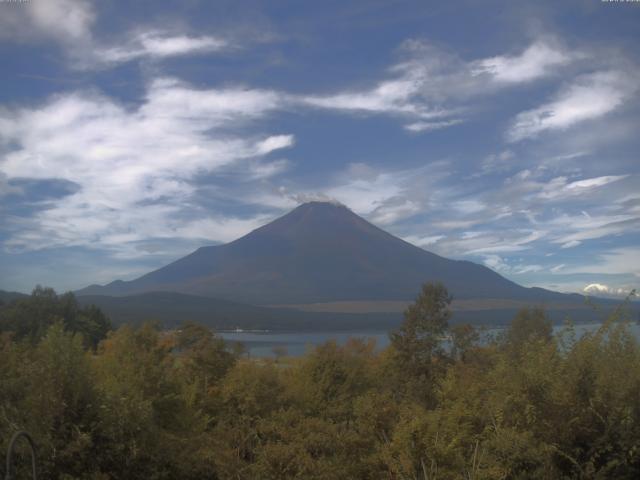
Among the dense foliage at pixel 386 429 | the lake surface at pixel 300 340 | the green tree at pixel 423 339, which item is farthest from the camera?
the green tree at pixel 423 339

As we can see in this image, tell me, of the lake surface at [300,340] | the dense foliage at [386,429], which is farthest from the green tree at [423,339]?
the dense foliage at [386,429]

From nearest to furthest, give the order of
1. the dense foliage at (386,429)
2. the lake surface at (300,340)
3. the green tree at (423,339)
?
the dense foliage at (386,429) < the lake surface at (300,340) < the green tree at (423,339)

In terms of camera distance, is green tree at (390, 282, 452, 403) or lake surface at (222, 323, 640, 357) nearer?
lake surface at (222, 323, 640, 357)

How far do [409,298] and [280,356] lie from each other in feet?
578

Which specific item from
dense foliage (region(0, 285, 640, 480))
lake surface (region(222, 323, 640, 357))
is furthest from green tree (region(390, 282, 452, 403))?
dense foliage (region(0, 285, 640, 480))

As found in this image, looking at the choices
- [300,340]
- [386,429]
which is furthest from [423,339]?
[300,340]

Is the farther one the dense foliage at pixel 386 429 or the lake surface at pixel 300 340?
the lake surface at pixel 300 340

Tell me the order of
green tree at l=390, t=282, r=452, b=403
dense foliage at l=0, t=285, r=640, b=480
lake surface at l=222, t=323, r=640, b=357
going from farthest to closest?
green tree at l=390, t=282, r=452, b=403
lake surface at l=222, t=323, r=640, b=357
dense foliage at l=0, t=285, r=640, b=480

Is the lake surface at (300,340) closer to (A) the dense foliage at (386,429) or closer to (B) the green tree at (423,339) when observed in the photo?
(A) the dense foliage at (386,429)

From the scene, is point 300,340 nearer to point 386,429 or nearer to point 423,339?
point 423,339

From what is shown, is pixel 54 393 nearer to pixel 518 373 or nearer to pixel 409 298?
pixel 518 373

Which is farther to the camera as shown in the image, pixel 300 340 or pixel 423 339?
pixel 300 340

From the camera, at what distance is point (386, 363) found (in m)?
25.7

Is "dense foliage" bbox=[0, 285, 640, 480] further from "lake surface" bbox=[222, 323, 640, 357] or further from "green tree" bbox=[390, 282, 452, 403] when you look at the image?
"green tree" bbox=[390, 282, 452, 403]
